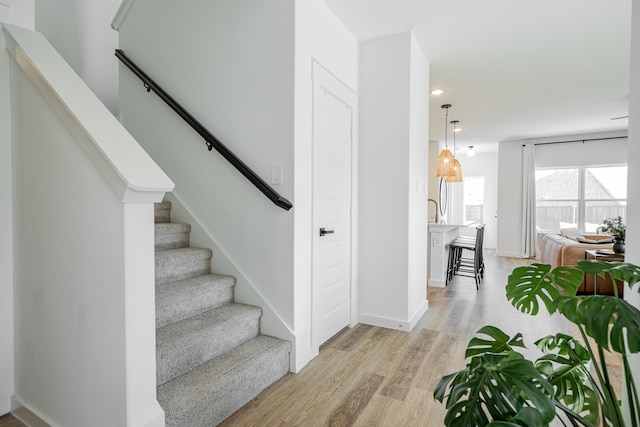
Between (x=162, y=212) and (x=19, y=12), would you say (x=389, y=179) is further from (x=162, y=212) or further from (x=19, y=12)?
(x=19, y=12)

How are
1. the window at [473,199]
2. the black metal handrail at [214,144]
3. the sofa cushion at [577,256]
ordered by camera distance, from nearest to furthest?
the black metal handrail at [214,144]
the sofa cushion at [577,256]
the window at [473,199]

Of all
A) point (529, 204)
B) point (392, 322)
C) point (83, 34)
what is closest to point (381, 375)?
point (392, 322)

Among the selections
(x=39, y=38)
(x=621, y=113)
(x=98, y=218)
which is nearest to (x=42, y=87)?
(x=39, y=38)

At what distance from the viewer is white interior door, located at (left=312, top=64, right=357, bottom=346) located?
8.25ft

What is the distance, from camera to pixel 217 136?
255 cm

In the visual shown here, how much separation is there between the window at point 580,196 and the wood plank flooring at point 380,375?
194 inches

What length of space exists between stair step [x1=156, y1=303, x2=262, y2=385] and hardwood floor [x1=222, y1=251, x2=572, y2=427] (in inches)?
14.1

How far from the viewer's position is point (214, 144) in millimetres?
2375

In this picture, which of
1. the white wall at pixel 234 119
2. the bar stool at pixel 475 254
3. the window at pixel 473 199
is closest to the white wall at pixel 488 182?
the window at pixel 473 199

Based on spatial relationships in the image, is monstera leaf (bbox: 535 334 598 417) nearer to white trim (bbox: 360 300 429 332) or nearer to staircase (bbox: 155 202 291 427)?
staircase (bbox: 155 202 291 427)

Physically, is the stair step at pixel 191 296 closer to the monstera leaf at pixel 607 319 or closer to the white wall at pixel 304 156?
the white wall at pixel 304 156

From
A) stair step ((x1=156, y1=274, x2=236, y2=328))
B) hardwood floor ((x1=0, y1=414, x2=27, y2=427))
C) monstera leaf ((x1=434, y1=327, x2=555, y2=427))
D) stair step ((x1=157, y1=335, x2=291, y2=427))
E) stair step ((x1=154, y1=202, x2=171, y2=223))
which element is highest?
stair step ((x1=154, y1=202, x2=171, y2=223))

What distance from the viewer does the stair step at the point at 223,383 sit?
1.57m

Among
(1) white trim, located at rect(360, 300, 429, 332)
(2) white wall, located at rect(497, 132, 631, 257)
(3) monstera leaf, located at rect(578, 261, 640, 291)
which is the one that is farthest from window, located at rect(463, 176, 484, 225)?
(3) monstera leaf, located at rect(578, 261, 640, 291)
